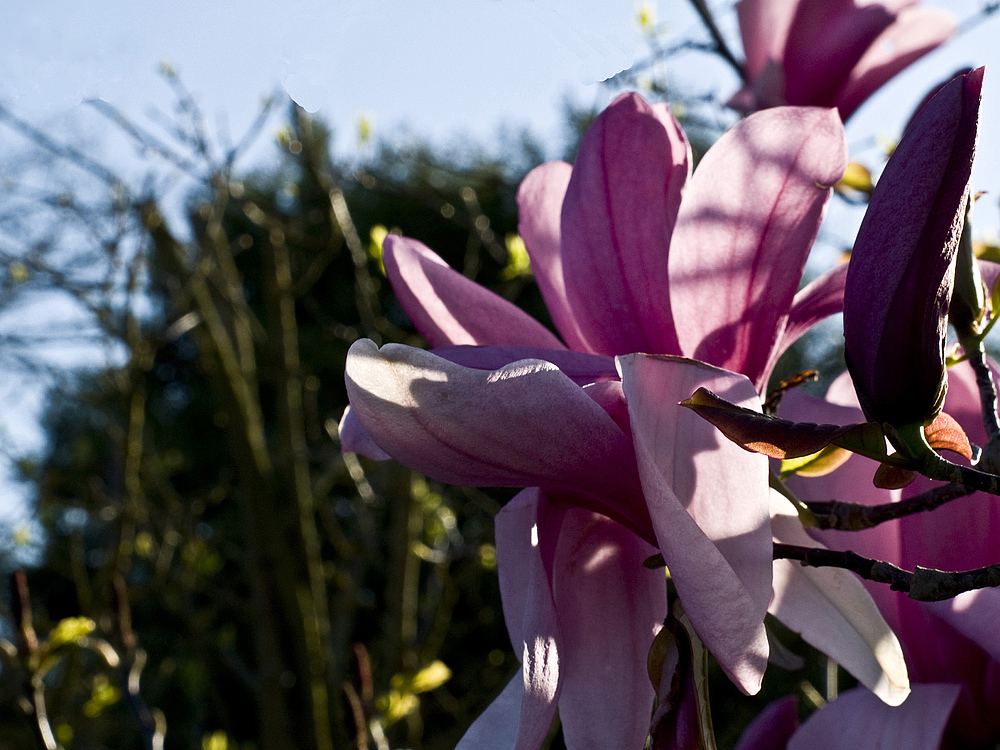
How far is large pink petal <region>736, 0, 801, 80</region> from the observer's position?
50 centimetres

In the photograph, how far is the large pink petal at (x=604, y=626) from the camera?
0.99ft

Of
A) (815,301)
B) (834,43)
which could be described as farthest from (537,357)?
(834,43)

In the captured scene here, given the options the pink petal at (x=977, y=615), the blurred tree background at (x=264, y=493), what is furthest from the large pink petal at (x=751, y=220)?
the blurred tree background at (x=264, y=493)

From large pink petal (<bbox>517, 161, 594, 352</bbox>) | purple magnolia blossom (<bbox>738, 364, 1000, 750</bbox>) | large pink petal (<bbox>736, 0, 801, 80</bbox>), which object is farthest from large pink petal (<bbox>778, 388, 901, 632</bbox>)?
Result: large pink petal (<bbox>736, 0, 801, 80</bbox>)

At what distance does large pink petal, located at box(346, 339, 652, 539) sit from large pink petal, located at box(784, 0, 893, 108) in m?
0.32

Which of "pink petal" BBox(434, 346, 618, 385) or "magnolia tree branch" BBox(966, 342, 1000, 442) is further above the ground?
"pink petal" BBox(434, 346, 618, 385)

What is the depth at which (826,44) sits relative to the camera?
1.59ft

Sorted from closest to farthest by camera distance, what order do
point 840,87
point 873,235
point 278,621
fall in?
point 873,235 → point 840,87 → point 278,621

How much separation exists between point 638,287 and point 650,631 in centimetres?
13

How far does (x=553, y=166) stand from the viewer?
438 mm

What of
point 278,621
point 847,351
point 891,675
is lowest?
point 278,621

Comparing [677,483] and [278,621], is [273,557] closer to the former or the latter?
[278,621]

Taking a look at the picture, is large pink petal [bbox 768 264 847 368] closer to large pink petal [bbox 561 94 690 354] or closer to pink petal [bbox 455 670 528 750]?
large pink petal [bbox 561 94 690 354]

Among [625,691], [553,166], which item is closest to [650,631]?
[625,691]
